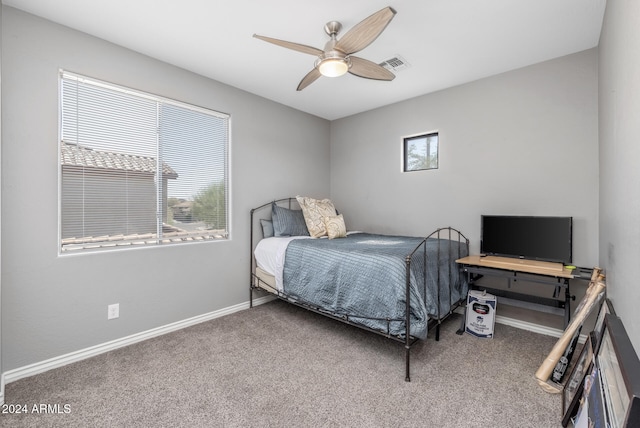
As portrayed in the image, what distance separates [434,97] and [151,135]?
9.95 feet

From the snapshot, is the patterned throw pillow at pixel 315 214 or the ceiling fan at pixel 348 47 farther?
the patterned throw pillow at pixel 315 214

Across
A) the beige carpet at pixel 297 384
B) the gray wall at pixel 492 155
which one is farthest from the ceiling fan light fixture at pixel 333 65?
the beige carpet at pixel 297 384

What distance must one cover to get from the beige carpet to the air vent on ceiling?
98.4 inches

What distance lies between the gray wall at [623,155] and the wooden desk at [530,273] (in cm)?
36

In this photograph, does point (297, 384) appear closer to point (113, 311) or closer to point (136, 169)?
point (113, 311)

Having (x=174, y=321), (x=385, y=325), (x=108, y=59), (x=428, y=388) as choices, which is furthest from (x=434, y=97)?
(x=174, y=321)

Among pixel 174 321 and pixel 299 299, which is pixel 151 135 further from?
pixel 299 299

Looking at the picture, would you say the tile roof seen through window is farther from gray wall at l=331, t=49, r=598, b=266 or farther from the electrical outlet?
gray wall at l=331, t=49, r=598, b=266

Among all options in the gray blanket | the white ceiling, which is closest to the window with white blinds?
the white ceiling

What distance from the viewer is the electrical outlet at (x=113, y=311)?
2.35m

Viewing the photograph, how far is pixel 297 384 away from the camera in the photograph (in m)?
1.89

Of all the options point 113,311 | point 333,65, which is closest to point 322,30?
point 333,65

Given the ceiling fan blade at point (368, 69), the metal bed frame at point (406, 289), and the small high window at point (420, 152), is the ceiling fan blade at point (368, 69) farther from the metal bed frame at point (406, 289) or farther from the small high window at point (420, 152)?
the small high window at point (420, 152)

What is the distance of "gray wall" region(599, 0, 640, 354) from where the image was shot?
1.14m
